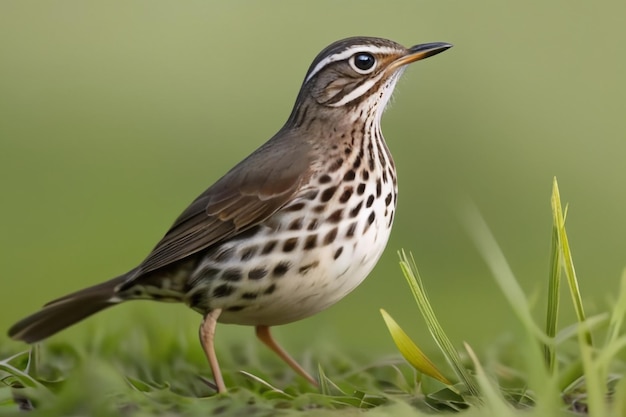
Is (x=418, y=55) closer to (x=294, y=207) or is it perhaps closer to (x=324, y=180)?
(x=324, y=180)

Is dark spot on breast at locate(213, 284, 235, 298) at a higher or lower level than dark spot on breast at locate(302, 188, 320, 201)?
lower

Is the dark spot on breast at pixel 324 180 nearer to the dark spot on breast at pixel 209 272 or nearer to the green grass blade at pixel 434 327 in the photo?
the dark spot on breast at pixel 209 272

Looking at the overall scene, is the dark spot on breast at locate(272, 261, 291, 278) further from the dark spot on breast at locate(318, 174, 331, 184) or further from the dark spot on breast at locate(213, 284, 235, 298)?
the dark spot on breast at locate(318, 174, 331, 184)

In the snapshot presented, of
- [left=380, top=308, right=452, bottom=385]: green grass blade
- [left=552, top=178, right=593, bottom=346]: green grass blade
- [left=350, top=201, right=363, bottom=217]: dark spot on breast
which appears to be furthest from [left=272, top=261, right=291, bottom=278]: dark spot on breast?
[left=552, top=178, right=593, bottom=346]: green grass blade

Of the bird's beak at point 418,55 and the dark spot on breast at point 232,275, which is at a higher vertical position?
the bird's beak at point 418,55

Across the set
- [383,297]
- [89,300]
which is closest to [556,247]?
[89,300]

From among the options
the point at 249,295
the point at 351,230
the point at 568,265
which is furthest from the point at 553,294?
the point at 249,295

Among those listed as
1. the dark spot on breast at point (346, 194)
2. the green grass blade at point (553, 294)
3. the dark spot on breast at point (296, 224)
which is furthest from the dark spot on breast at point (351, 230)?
the green grass blade at point (553, 294)
